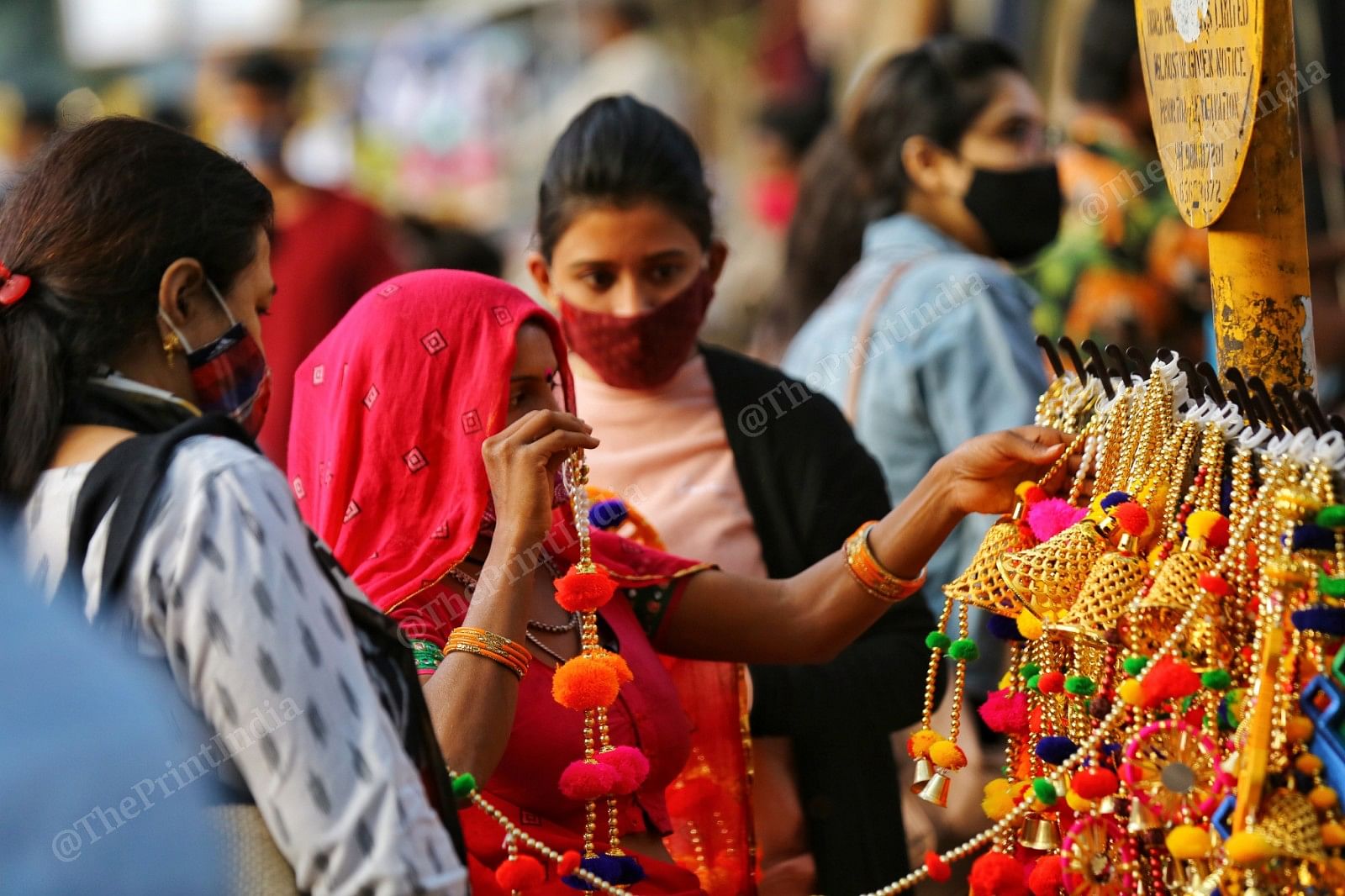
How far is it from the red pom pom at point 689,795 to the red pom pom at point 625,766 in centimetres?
44

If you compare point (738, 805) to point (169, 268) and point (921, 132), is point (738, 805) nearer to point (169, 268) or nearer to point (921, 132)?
point (169, 268)

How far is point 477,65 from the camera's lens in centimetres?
1073

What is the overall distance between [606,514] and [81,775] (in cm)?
138

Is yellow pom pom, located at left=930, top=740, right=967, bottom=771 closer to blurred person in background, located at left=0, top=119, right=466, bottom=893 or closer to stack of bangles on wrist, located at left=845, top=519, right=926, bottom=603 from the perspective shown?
stack of bangles on wrist, located at left=845, top=519, right=926, bottom=603

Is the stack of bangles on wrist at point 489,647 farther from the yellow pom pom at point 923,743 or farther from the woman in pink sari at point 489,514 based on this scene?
the yellow pom pom at point 923,743

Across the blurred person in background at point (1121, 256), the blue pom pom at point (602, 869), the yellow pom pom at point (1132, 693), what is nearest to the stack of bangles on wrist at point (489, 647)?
the blue pom pom at point (602, 869)

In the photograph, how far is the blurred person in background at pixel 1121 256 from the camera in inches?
199

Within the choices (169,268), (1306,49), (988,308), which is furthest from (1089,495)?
(1306,49)

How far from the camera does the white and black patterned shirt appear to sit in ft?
5.11

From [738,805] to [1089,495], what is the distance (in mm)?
875

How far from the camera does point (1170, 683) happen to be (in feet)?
5.78

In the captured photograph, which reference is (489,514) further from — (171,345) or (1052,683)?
(1052,683)

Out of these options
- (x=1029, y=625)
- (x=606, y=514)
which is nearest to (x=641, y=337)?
(x=606, y=514)

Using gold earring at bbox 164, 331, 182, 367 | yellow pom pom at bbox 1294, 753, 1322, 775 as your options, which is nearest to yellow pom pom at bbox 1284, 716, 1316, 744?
yellow pom pom at bbox 1294, 753, 1322, 775
